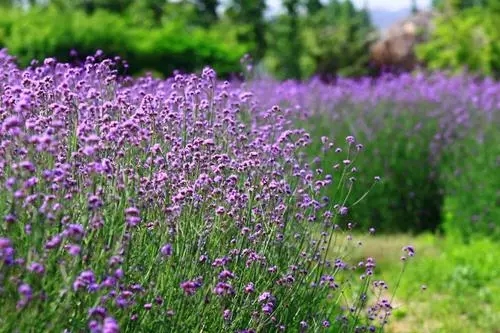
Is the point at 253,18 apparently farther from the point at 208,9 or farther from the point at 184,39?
the point at 184,39

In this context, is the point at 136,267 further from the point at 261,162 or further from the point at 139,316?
the point at 261,162

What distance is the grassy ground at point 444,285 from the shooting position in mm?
5863

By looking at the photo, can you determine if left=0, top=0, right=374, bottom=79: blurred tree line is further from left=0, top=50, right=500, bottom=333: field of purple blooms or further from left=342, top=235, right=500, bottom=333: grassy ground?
left=0, top=50, right=500, bottom=333: field of purple blooms

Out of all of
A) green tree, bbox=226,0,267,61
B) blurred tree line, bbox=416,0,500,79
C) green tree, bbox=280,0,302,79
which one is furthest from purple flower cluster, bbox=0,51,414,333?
green tree, bbox=226,0,267,61

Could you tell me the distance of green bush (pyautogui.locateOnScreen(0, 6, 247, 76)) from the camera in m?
12.4

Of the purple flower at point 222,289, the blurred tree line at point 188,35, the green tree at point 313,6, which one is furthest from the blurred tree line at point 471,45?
the green tree at point 313,6

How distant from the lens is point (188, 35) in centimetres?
1658

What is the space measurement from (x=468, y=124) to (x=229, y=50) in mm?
8541

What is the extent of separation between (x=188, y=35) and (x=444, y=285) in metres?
10.8

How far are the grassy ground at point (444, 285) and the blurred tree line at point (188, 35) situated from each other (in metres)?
6.08

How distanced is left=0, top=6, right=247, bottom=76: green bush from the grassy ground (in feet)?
20.1

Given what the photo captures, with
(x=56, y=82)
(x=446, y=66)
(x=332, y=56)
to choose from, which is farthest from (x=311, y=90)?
(x=332, y=56)

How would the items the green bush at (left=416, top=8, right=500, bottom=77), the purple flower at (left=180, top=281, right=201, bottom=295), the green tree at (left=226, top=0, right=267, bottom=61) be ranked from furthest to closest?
the green tree at (left=226, top=0, right=267, bottom=61), the green bush at (left=416, top=8, right=500, bottom=77), the purple flower at (left=180, top=281, right=201, bottom=295)

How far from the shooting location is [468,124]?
8617mm
